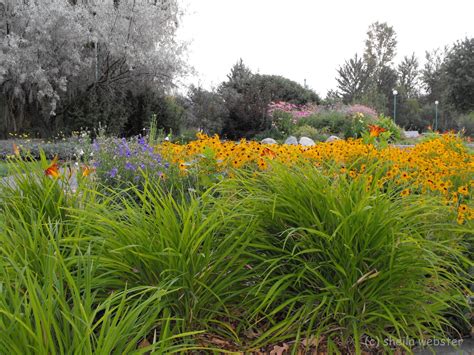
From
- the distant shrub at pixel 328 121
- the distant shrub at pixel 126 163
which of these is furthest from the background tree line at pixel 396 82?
the distant shrub at pixel 126 163

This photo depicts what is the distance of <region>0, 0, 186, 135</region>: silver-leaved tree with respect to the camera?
56.7ft

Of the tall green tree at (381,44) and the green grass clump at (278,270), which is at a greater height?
the tall green tree at (381,44)

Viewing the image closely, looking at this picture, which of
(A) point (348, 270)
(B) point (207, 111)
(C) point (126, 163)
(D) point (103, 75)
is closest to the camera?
(A) point (348, 270)

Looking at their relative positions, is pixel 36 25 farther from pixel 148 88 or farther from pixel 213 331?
pixel 213 331

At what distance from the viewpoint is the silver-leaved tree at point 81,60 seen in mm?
17281

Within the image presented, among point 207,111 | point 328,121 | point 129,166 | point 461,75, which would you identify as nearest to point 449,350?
point 129,166

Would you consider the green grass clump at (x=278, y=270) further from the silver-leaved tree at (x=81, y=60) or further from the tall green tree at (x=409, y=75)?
the tall green tree at (x=409, y=75)

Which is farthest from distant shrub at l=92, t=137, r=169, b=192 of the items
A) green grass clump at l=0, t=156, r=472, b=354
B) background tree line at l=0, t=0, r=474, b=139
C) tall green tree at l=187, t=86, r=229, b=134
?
tall green tree at l=187, t=86, r=229, b=134

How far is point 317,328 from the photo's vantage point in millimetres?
2141

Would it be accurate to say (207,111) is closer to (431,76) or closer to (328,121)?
(328,121)

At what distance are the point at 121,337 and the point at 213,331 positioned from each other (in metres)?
0.77

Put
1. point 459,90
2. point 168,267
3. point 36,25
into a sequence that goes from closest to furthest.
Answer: point 168,267 → point 36,25 → point 459,90

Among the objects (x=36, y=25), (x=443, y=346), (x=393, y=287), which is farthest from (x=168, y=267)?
(x=36, y=25)

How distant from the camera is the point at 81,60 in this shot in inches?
752
